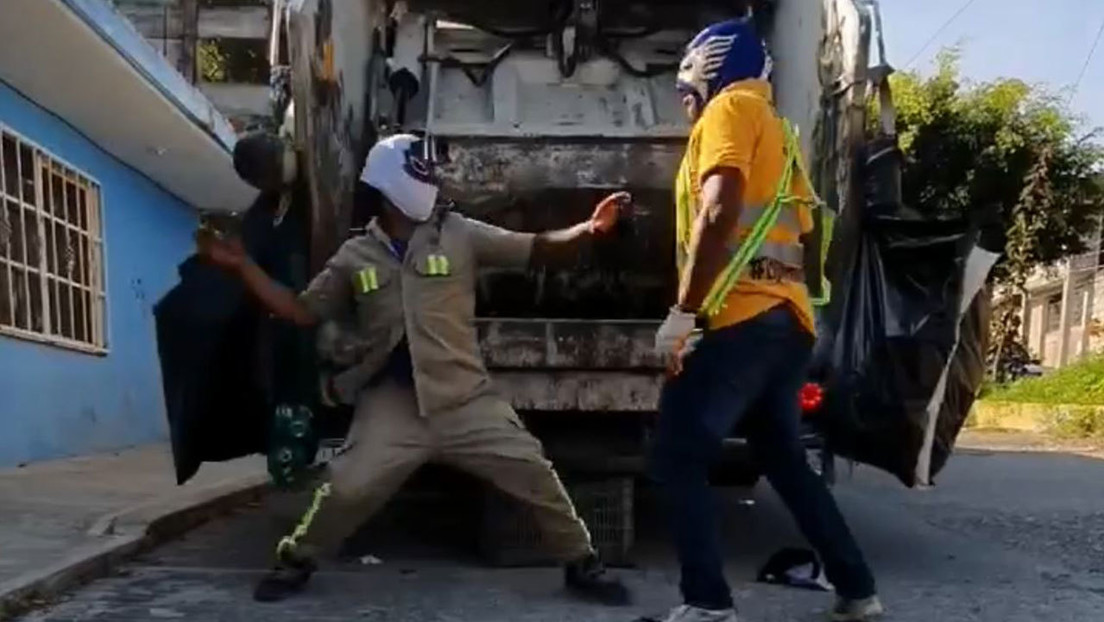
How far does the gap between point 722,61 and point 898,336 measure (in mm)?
1329

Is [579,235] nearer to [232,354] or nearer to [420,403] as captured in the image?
[420,403]

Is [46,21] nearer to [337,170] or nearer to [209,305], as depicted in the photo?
[337,170]

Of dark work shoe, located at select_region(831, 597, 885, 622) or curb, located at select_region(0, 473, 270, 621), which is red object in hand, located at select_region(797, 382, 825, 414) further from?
curb, located at select_region(0, 473, 270, 621)

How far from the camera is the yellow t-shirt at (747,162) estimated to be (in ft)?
11.8

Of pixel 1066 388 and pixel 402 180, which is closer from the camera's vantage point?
pixel 402 180

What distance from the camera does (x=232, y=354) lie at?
15.3 ft

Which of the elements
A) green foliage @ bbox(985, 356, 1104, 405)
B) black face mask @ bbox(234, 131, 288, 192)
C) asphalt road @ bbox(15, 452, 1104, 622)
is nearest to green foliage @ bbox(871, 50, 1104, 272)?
green foliage @ bbox(985, 356, 1104, 405)

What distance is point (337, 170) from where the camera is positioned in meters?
5.30

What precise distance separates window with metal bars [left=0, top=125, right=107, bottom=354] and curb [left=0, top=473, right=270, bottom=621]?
2.29 metres

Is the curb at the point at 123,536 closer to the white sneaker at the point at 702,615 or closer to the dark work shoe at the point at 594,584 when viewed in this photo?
the dark work shoe at the point at 594,584

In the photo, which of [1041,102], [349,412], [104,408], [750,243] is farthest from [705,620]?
[1041,102]

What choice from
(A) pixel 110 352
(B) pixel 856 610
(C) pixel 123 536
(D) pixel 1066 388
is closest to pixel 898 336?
(B) pixel 856 610

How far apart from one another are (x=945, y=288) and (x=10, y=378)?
18.7ft

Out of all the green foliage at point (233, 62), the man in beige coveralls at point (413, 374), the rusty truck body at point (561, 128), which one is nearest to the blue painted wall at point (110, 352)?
the rusty truck body at point (561, 128)
